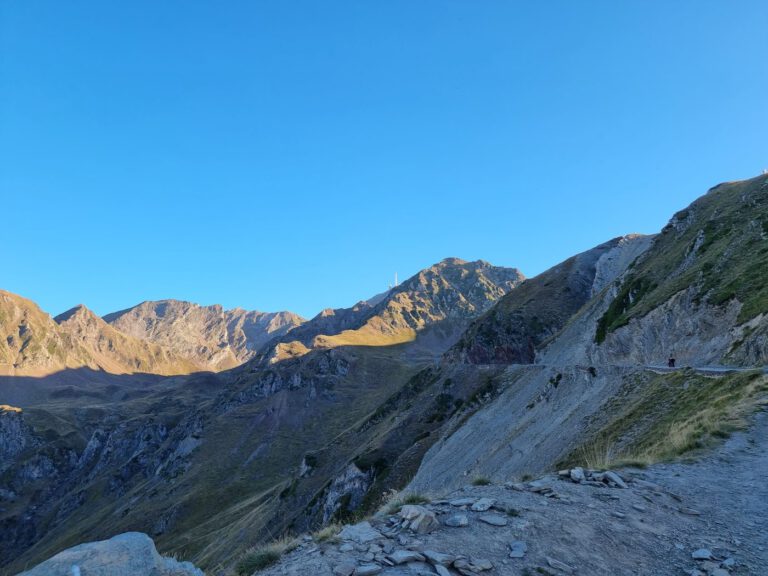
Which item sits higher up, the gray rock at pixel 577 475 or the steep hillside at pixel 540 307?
the steep hillside at pixel 540 307

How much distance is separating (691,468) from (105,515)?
21443cm

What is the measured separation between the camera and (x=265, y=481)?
14725cm

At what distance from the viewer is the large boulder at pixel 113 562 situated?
857 centimetres

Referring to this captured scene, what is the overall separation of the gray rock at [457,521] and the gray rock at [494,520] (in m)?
0.47

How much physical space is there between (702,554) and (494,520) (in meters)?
4.33

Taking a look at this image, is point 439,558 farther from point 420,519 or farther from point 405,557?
point 420,519

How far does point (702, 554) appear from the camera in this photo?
9.82 metres

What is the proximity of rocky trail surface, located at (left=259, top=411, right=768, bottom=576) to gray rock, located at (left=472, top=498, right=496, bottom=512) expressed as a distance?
0.04 meters

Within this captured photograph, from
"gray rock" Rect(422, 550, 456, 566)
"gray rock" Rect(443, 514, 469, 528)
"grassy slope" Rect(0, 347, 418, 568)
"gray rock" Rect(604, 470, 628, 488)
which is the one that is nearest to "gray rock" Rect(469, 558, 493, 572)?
"gray rock" Rect(422, 550, 456, 566)

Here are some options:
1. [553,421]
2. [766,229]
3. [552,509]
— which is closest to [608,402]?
[553,421]

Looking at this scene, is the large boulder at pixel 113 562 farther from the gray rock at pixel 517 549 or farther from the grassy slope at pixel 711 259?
the grassy slope at pixel 711 259

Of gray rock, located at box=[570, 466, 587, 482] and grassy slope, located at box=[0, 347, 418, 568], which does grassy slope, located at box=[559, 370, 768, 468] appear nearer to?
gray rock, located at box=[570, 466, 587, 482]

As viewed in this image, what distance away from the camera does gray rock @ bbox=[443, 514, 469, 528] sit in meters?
10.8

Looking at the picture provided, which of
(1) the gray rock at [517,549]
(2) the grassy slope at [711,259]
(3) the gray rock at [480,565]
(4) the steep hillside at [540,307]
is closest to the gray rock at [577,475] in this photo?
(1) the gray rock at [517,549]
